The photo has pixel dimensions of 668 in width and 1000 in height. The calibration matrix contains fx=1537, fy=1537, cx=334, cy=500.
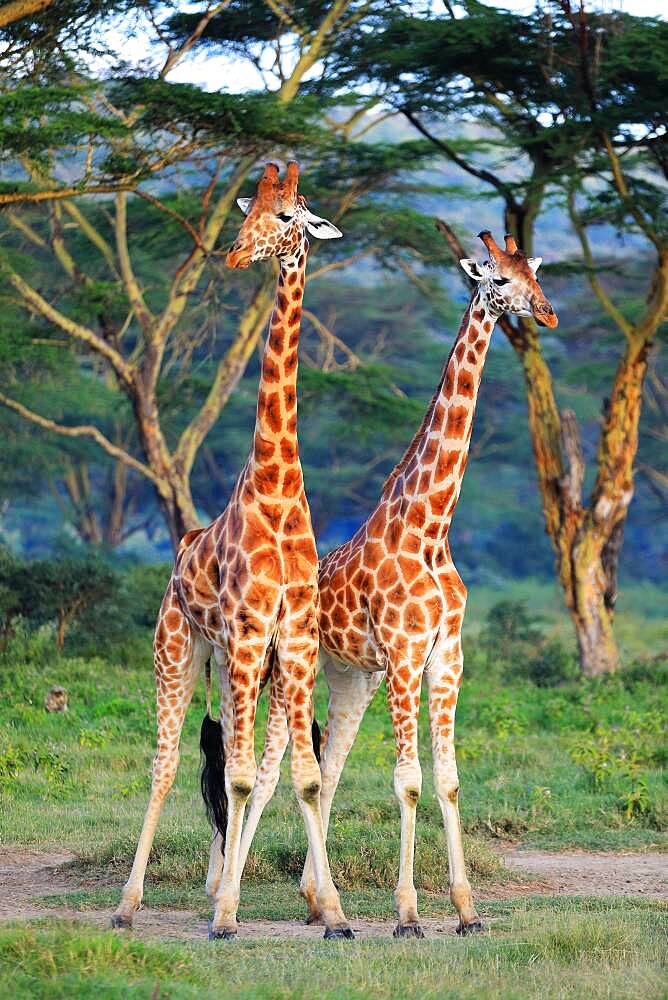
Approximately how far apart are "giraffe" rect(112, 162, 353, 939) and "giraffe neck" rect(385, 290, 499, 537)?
51 cm

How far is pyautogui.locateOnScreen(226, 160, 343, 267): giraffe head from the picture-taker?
6.10 m

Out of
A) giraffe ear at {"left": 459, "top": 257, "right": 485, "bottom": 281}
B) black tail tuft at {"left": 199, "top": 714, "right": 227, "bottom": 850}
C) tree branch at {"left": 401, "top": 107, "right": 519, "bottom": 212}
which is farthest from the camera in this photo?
tree branch at {"left": 401, "top": 107, "right": 519, "bottom": 212}

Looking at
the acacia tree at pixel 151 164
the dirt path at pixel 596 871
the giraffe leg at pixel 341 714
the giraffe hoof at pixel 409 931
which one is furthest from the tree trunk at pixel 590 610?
the giraffe hoof at pixel 409 931

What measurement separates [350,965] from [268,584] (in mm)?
1558

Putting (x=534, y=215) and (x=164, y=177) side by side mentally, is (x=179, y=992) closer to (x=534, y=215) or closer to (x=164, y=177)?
(x=164, y=177)

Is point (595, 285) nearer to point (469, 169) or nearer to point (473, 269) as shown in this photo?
point (469, 169)

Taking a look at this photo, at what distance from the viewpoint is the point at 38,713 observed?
10555 mm

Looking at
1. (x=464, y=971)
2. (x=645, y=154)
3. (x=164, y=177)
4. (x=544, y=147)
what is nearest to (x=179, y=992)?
(x=464, y=971)

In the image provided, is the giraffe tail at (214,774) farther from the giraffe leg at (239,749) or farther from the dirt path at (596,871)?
the dirt path at (596,871)

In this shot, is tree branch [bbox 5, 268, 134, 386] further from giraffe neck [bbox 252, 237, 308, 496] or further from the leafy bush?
giraffe neck [bbox 252, 237, 308, 496]

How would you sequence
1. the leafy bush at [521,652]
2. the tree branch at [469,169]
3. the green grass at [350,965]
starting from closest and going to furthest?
the green grass at [350,965] < the tree branch at [469,169] < the leafy bush at [521,652]

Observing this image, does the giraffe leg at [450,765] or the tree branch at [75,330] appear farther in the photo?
the tree branch at [75,330]

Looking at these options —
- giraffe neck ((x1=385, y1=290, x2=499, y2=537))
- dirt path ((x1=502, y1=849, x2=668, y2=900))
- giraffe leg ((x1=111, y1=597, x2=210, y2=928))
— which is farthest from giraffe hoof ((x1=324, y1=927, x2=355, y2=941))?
giraffe neck ((x1=385, y1=290, x2=499, y2=537))

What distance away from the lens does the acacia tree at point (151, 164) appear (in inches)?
462
